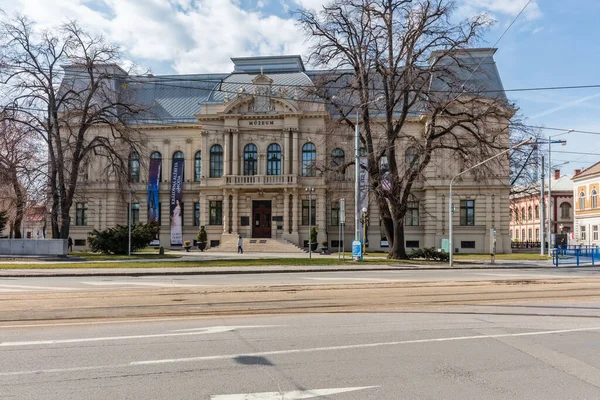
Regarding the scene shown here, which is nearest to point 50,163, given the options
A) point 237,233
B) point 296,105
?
point 237,233

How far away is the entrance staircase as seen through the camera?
47.2m

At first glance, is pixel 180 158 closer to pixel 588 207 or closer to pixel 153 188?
pixel 153 188

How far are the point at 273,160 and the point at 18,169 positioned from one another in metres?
23.9

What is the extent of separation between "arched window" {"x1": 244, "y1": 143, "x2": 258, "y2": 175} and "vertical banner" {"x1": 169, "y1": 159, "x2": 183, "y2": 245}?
7.12 meters

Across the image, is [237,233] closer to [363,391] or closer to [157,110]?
[157,110]

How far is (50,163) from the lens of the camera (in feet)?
120

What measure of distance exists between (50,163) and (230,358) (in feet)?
112

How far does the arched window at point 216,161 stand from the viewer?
5362cm

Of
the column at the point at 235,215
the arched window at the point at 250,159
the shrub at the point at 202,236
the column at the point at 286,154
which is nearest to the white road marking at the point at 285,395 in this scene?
the column at the point at 286,154

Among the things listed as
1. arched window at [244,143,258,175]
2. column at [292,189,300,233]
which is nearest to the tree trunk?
column at [292,189,300,233]

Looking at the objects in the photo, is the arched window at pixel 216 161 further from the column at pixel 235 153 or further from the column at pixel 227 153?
the column at pixel 235 153

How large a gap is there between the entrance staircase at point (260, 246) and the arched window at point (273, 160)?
7.72 meters

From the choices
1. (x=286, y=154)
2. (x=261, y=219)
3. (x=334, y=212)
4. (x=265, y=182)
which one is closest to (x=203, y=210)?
(x=261, y=219)

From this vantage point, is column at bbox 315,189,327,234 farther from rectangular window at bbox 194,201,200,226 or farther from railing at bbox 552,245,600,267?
railing at bbox 552,245,600,267
